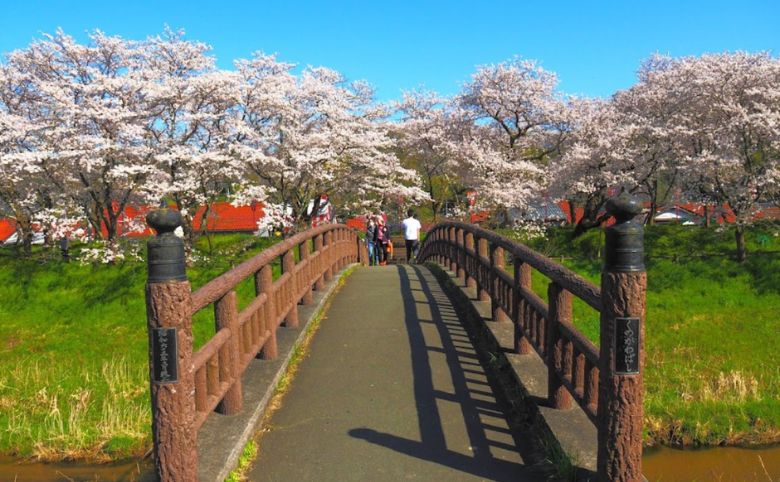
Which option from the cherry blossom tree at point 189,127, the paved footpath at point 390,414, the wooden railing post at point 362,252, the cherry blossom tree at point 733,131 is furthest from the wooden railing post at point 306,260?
the cherry blossom tree at point 733,131

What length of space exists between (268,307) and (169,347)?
211cm

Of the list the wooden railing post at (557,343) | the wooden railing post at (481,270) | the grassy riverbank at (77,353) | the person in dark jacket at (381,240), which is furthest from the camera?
the person in dark jacket at (381,240)

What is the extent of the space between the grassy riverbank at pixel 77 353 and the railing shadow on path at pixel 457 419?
242 cm

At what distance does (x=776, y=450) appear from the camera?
555cm

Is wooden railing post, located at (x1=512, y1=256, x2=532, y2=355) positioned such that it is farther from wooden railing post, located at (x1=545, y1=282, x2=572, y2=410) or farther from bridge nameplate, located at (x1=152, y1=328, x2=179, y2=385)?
bridge nameplate, located at (x1=152, y1=328, x2=179, y2=385)

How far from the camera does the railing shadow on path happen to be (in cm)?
368

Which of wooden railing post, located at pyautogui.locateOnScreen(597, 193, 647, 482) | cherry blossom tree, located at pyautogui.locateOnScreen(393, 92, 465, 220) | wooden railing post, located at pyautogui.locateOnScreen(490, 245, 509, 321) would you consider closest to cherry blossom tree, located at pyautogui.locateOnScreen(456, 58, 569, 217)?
cherry blossom tree, located at pyautogui.locateOnScreen(393, 92, 465, 220)

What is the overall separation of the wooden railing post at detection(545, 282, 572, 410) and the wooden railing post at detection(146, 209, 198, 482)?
2218 millimetres

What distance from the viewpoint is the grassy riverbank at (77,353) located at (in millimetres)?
5449

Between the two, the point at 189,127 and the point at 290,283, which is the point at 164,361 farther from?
the point at 189,127

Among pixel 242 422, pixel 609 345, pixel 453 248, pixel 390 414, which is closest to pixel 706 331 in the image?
pixel 453 248

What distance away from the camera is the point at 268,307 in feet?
16.2

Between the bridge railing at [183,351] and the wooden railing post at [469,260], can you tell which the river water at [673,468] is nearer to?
the bridge railing at [183,351]

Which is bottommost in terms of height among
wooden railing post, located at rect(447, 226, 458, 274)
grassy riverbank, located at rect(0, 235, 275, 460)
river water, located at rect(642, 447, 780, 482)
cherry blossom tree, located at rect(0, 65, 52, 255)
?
river water, located at rect(642, 447, 780, 482)
